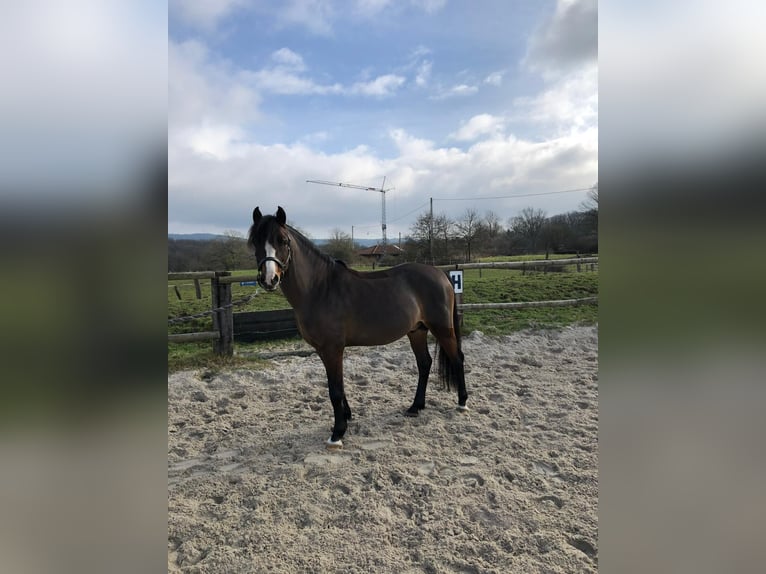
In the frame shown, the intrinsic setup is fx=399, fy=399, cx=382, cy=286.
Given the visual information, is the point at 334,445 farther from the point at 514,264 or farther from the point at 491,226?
the point at 491,226

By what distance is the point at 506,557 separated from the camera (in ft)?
5.59

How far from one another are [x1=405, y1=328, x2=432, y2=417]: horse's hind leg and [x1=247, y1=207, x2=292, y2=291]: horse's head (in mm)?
1411

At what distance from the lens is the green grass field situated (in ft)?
18.3

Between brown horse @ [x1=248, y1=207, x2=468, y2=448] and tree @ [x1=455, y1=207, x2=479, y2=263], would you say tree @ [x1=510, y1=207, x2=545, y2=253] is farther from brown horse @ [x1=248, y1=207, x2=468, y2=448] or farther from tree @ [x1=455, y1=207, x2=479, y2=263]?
brown horse @ [x1=248, y1=207, x2=468, y2=448]

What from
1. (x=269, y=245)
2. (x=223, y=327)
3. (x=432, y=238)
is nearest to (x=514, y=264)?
(x=223, y=327)

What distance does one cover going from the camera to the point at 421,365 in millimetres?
3512


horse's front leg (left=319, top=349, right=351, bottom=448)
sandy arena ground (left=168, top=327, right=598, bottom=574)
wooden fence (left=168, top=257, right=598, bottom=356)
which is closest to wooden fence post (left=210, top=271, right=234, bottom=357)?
wooden fence (left=168, top=257, right=598, bottom=356)

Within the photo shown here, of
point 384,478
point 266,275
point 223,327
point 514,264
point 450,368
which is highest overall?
point 514,264

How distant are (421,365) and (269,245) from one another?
1738 millimetres

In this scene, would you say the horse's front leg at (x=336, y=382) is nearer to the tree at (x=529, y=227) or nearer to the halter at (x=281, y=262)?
the halter at (x=281, y=262)

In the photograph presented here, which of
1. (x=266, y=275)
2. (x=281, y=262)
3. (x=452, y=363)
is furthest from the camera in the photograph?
(x=452, y=363)
